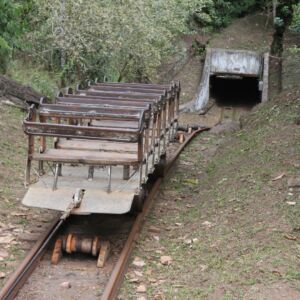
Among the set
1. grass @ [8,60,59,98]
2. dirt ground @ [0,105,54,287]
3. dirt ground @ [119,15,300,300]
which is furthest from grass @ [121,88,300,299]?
grass @ [8,60,59,98]

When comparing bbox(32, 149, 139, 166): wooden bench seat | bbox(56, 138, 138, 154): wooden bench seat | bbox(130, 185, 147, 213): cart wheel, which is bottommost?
bbox(130, 185, 147, 213): cart wheel

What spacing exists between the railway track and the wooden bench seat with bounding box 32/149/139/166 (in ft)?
3.16

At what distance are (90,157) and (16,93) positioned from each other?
9405 millimetres

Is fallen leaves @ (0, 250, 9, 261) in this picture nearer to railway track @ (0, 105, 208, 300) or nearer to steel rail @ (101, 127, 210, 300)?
railway track @ (0, 105, 208, 300)

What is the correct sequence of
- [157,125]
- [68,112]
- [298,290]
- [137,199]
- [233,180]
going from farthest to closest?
[233,180]
[157,125]
[137,199]
[68,112]
[298,290]

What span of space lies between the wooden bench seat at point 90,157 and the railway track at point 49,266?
96cm

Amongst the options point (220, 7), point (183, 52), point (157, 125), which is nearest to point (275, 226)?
point (157, 125)

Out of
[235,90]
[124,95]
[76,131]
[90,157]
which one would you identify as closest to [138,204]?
[90,157]

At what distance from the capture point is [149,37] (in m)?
21.7

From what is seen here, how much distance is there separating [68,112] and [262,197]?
145 inches

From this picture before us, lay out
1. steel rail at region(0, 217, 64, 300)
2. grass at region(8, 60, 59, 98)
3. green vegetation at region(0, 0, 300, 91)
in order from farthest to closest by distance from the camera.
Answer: grass at region(8, 60, 59, 98) < green vegetation at region(0, 0, 300, 91) < steel rail at region(0, 217, 64, 300)

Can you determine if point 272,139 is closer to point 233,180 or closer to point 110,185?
point 233,180

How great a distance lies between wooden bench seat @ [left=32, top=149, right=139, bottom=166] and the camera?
344 inches

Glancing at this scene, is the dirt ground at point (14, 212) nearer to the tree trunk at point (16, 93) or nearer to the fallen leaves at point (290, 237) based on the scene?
the tree trunk at point (16, 93)
